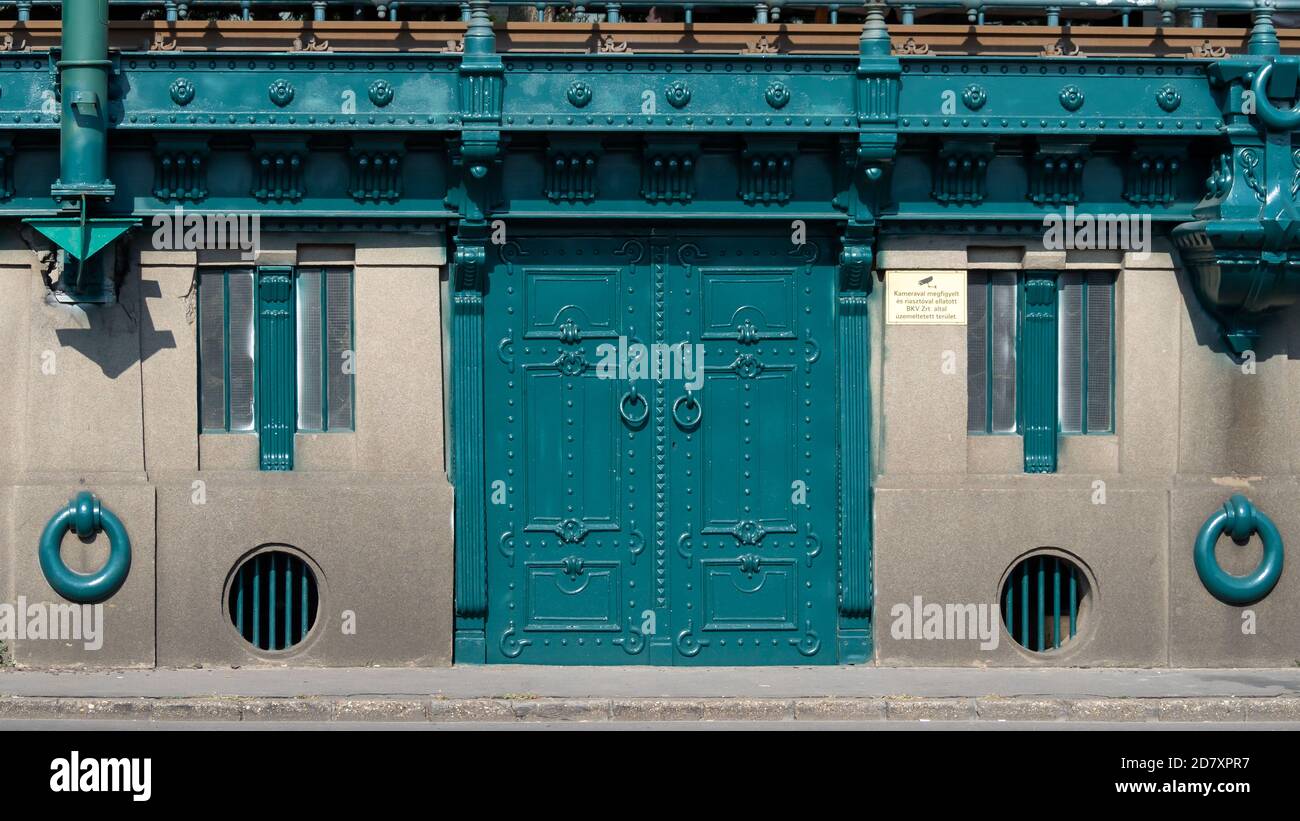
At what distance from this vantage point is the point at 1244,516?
14789mm

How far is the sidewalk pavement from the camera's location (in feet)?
42.7

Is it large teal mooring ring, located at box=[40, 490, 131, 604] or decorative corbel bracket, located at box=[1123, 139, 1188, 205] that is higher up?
decorative corbel bracket, located at box=[1123, 139, 1188, 205]

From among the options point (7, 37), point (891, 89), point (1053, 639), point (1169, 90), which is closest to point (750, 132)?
point (891, 89)

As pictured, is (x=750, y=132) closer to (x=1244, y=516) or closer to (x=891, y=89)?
(x=891, y=89)

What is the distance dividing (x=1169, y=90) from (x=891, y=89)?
2039 mm

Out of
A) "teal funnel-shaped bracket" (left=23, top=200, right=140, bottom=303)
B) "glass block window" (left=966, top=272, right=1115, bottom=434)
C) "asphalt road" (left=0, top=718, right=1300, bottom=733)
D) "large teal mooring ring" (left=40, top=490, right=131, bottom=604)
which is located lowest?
"asphalt road" (left=0, top=718, right=1300, bottom=733)

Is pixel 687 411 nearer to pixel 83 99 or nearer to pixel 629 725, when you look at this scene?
pixel 629 725

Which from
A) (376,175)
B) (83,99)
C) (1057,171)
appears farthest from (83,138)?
(1057,171)

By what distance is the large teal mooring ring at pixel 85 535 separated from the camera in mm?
14500

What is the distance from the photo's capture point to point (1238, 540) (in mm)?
14883

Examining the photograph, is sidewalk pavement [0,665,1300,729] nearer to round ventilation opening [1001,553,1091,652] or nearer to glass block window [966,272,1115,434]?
round ventilation opening [1001,553,1091,652]

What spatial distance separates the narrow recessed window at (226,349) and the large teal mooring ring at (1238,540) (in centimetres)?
705

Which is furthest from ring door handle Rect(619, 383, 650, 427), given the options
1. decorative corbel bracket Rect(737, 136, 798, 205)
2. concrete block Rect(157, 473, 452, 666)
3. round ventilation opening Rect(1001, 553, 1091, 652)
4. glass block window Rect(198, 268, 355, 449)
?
round ventilation opening Rect(1001, 553, 1091, 652)

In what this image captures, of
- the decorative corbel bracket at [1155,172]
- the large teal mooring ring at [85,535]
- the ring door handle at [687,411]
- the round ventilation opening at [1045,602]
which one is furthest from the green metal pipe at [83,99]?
the decorative corbel bracket at [1155,172]
